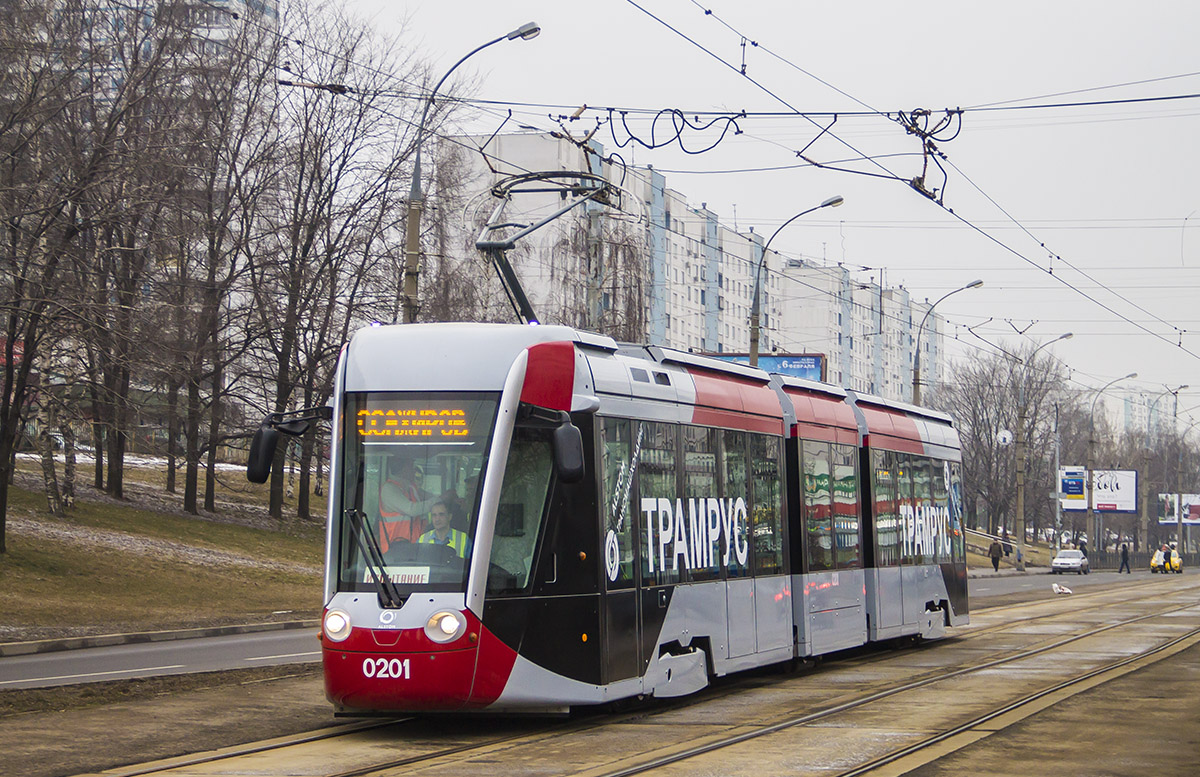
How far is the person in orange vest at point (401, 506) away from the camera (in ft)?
35.2

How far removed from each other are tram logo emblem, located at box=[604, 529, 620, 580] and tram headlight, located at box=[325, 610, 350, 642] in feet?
7.19

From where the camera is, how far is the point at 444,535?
10.6 meters

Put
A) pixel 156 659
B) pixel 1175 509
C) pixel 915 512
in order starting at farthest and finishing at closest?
pixel 1175 509 < pixel 915 512 < pixel 156 659

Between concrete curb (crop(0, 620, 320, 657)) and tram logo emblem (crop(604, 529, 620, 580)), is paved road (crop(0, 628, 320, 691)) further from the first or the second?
tram logo emblem (crop(604, 529, 620, 580))

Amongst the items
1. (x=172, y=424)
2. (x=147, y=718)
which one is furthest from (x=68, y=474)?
(x=147, y=718)

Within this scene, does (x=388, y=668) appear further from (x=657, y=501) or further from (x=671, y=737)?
(x=657, y=501)

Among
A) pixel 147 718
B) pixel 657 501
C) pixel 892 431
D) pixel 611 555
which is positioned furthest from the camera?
pixel 892 431

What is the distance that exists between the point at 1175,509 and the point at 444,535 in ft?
381

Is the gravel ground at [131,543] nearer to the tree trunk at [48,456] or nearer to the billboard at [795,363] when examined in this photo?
the tree trunk at [48,456]

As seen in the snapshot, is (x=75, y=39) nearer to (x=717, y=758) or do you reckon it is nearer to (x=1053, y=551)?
(x=717, y=758)

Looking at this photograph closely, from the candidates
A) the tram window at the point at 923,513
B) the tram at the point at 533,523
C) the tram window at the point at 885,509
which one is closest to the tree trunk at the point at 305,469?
the tram window at the point at 923,513

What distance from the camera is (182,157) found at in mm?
27359

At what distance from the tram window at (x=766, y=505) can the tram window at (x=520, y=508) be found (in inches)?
167

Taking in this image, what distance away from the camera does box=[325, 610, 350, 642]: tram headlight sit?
1052 cm
